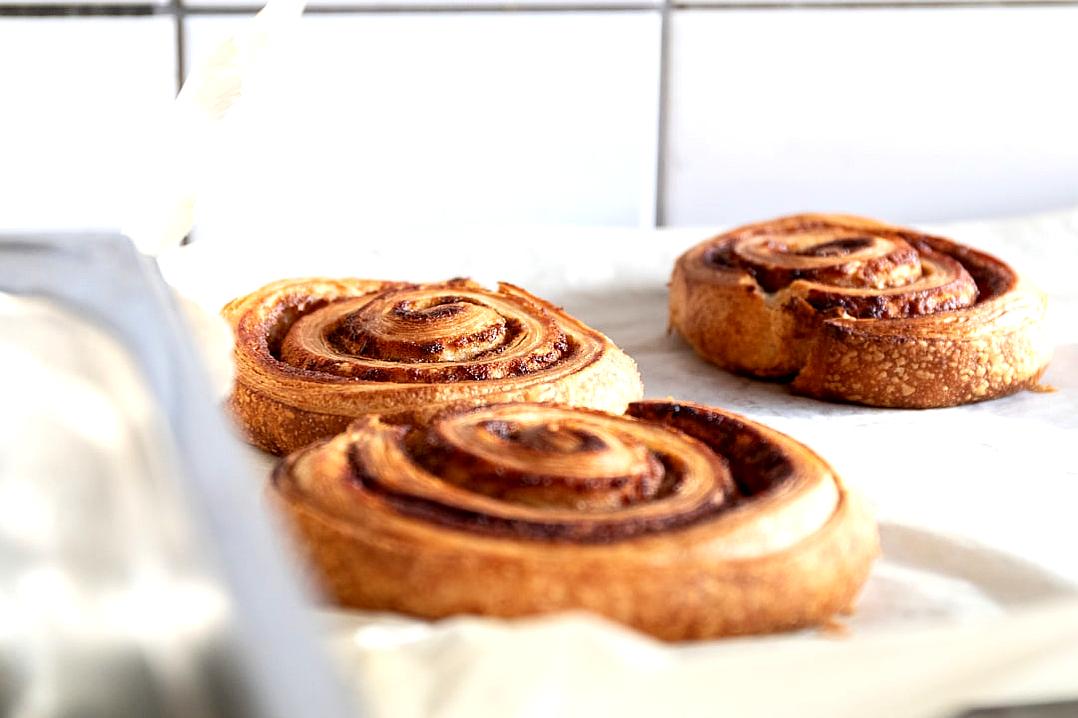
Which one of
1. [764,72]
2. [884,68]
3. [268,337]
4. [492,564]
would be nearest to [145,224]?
[268,337]

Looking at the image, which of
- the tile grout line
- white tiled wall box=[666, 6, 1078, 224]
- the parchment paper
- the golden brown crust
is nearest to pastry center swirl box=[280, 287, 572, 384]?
the parchment paper

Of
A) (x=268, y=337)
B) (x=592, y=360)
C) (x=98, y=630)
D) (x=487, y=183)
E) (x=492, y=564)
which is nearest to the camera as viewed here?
(x=98, y=630)

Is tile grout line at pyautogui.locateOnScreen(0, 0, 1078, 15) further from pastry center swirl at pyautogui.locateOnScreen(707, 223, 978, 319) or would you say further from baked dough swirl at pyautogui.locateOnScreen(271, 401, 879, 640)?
baked dough swirl at pyautogui.locateOnScreen(271, 401, 879, 640)

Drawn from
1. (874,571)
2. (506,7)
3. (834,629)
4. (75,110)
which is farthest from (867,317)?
(75,110)

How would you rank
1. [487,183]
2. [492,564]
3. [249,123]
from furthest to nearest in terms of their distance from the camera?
[487,183] → [249,123] → [492,564]

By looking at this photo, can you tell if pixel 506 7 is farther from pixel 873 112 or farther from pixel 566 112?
Result: pixel 873 112

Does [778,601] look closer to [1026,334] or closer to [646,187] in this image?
[1026,334]

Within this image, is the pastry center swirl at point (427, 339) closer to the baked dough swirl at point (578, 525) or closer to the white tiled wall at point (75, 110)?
the baked dough swirl at point (578, 525)
